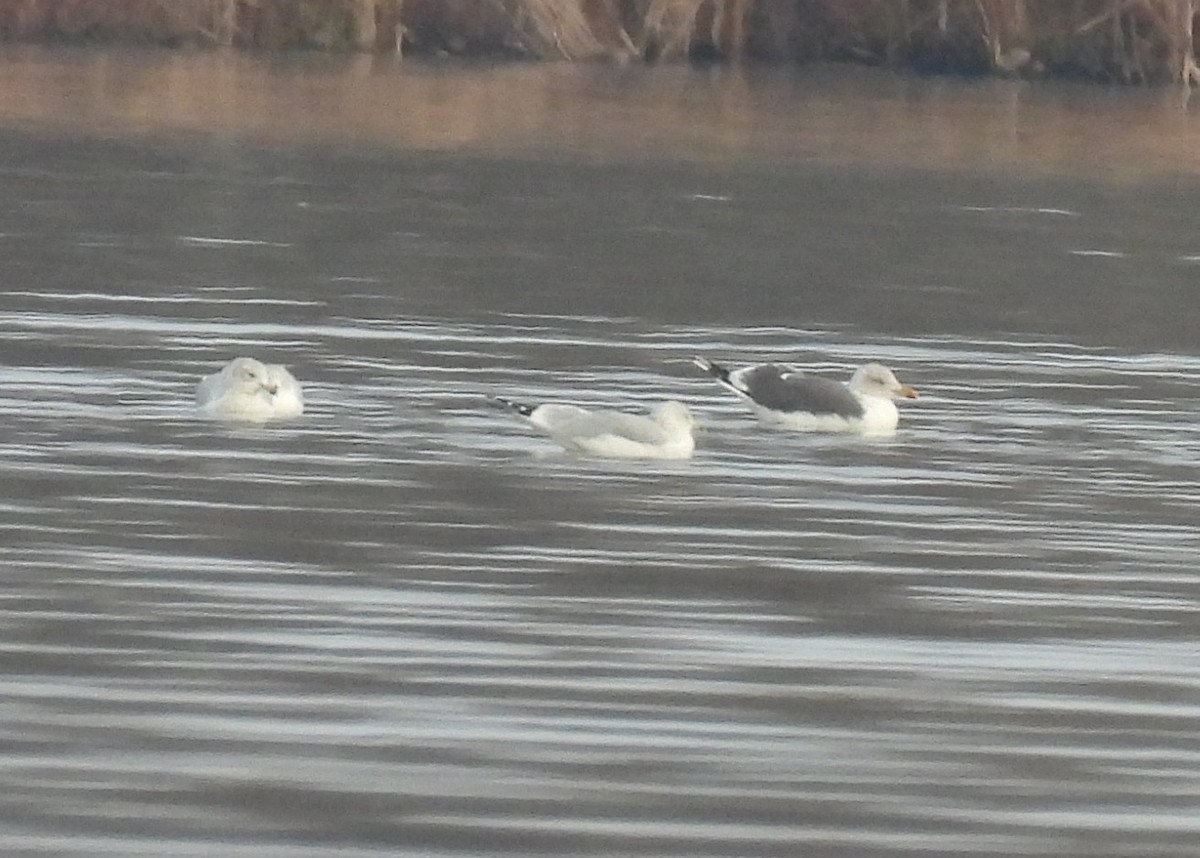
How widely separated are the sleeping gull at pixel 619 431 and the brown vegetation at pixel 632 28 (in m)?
35.9

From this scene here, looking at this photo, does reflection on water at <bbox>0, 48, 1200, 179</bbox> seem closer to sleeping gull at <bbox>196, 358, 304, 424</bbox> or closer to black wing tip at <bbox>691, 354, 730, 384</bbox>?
black wing tip at <bbox>691, 354, 730, 384</bbox>

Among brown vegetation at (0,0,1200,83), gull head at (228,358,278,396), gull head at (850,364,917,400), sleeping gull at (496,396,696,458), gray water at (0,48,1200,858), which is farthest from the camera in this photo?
brown vegetation at (0,0,1200,83)

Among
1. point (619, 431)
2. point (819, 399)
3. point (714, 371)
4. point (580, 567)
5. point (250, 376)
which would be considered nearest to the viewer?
point (580, 567)

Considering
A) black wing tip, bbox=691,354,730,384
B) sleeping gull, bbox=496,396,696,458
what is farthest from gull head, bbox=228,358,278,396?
black wing tip, bbox=691,354,730,384

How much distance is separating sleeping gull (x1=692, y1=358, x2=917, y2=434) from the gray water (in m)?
0.13

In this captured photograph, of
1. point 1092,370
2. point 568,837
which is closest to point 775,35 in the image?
point 1092,370

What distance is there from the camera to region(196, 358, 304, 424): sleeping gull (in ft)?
43.9

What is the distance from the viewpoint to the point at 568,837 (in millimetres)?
7125

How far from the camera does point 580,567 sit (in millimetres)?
10484

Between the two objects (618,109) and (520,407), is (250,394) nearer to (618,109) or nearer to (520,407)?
(520,407)

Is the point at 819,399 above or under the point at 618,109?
above

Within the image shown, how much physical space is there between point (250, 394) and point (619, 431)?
1402 mm

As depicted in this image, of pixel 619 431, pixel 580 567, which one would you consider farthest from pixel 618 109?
pixel 580 567

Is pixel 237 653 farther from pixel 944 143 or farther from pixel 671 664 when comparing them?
pixel 944 143
